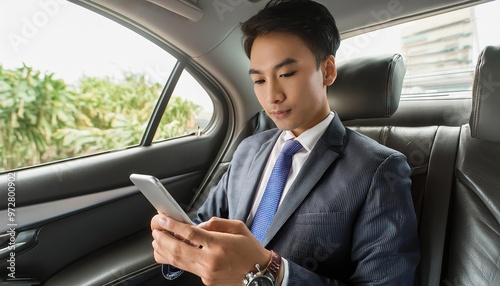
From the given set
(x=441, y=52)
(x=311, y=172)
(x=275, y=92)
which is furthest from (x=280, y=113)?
(x=441, y=52)

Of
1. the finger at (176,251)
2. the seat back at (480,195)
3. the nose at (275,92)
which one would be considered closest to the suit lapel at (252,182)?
the nose at (275,92)

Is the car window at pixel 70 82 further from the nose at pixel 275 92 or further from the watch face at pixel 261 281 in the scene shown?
the watch face at pixel 261 281

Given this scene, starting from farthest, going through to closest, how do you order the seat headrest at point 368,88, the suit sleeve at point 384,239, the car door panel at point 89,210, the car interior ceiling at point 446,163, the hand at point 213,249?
the car door panel at point 89,210, the seat headrest at point 368,88, the car interior ceiling at point 446,163, the suit sleeve at point 384,239, the hand at point 213,249

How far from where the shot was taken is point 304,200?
108 cm

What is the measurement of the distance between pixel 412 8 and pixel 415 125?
0.55 meters

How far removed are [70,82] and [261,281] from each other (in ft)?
4.71

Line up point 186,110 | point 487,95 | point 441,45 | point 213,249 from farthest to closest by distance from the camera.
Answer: point 186,110 < point 441,45 < point 487,95 < point 213,249

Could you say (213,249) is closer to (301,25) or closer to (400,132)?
(301,25)

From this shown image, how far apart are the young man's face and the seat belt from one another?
444 millimetres

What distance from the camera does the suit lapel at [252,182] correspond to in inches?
48.3

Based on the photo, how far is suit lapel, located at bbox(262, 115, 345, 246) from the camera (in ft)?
3.49

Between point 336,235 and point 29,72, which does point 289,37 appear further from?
point 29,72

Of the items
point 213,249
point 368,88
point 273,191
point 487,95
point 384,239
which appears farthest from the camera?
point 368,88

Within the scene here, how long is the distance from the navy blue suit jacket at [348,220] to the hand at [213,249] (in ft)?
0.47
